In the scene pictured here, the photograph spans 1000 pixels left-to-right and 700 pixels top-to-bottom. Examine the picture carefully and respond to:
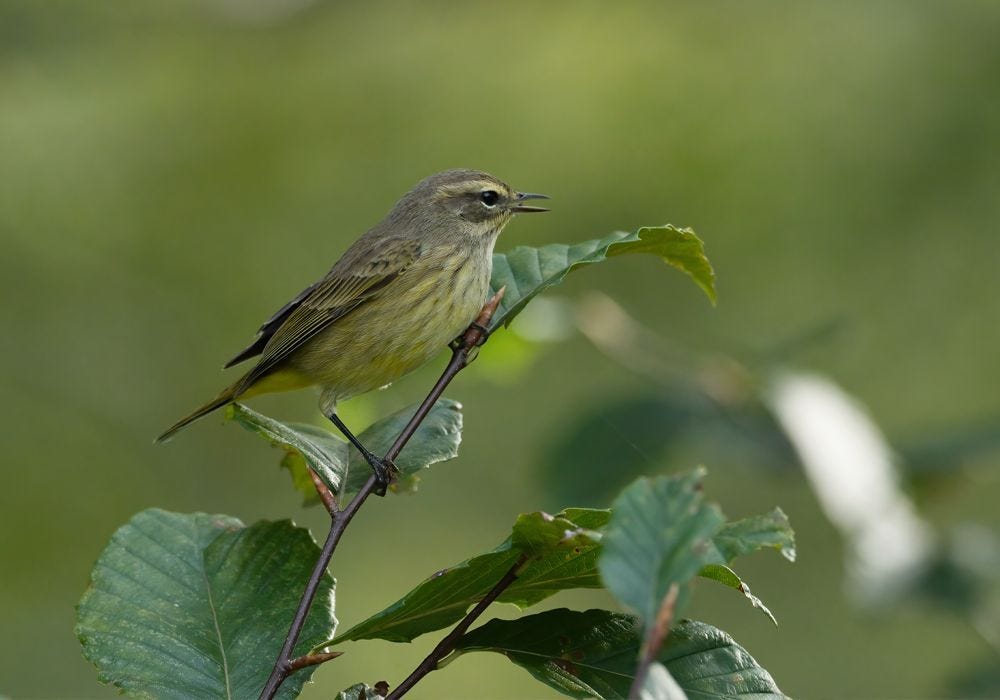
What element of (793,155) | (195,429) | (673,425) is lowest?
(673,425)

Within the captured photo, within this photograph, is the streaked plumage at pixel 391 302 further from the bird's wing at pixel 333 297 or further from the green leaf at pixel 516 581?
the green leaf at pixel 516 581

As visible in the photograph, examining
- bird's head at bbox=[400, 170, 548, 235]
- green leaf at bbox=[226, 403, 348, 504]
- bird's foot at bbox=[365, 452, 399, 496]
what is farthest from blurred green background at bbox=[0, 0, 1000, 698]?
bird's foot at bbox=[365, 452, 399, 496]

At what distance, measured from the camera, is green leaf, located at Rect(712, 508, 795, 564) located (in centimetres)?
160

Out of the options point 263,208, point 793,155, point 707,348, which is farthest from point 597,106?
point 263,208

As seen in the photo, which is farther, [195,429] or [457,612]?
[195,429]

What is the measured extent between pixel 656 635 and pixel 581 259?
103 cm

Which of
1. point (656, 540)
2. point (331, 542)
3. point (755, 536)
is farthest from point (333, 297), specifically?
point (656, 540)

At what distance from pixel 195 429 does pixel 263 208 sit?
2295 mm

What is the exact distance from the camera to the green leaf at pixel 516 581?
5.89ft

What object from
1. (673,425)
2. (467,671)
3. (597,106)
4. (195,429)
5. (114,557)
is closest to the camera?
(114,557)

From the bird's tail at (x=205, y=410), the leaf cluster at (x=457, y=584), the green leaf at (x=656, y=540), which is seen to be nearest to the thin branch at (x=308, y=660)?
the leaf cluster at (x=457, y=584)

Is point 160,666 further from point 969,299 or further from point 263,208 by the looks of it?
point 263,208

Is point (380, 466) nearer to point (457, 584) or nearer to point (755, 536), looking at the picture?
point (457, 584)

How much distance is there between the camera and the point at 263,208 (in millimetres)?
10898
